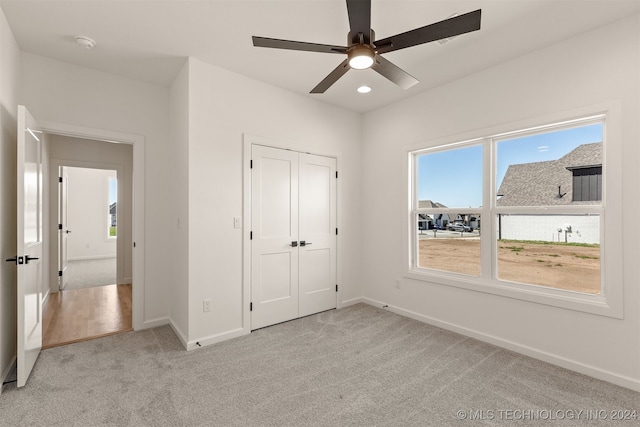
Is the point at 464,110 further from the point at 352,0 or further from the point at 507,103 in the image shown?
the point at 352,0

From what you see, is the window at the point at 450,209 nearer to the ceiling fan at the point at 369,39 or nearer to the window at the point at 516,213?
the window at the point at 516,213

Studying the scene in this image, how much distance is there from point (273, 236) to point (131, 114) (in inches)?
82.6

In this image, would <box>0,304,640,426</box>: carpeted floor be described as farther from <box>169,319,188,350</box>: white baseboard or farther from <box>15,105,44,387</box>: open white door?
<box>15,105,44,387</box>: open white door

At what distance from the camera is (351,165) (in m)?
4.36

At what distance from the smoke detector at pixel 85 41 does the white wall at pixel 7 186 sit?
1.46 ft

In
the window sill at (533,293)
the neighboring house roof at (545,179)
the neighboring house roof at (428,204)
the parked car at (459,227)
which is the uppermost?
the neighboring house roof at (545,179)

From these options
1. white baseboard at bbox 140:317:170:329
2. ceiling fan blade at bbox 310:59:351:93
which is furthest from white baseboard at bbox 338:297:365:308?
ceiling fan blade at bbox 310:59:351:93

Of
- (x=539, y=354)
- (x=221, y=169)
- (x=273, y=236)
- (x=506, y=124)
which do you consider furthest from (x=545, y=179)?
(x=221, y=169)

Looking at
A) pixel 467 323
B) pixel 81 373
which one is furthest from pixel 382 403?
pixel 81 373

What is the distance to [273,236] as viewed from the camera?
3562 mm

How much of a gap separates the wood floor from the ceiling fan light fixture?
3542mm

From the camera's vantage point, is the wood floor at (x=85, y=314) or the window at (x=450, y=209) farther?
the window at (x=450, y=209)

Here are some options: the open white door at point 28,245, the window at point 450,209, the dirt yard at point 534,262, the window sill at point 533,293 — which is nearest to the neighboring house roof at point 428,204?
the window at point 450,209

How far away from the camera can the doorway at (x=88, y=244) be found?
3.61 m
